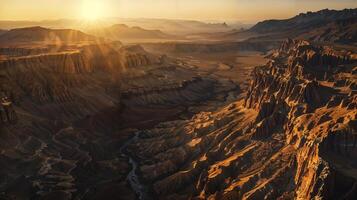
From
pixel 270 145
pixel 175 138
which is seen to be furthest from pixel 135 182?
pixel 270 145

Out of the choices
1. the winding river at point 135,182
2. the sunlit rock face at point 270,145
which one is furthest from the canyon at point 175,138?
the winding river at point 135,182

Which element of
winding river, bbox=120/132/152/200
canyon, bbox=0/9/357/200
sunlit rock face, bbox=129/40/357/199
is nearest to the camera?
sunlit rock face, bbox=129/40/357/199

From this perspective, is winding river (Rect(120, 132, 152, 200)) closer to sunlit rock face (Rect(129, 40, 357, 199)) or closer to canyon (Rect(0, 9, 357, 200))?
canyon (Rect(0, 9, 357, 200))

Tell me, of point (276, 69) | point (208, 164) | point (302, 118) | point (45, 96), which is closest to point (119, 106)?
point (45, 96)

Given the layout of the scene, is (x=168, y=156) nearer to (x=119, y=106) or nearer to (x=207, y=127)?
(x=207, y=127)

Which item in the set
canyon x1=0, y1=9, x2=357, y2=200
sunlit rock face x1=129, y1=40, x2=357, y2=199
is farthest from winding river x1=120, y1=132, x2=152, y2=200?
sunlit rock face x1=129, y1=40, x2=357, y2=199

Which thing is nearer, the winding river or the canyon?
the canyon

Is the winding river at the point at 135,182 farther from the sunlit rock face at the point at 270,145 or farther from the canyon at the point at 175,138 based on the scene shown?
the sunlit rock face at the point at 270,145

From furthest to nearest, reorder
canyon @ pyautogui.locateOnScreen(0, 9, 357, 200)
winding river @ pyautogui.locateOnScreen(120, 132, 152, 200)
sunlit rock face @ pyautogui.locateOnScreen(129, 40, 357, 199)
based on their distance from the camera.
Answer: winding river @ pyautogui.locateOnScreen(120, 132, 152, 200)
canyon @ pyautogui.locateOnScreen(0, 9, 357, 200)
sunlit rock face @ pyautogui.locateOnScreen(129, 40, 357, 199)
